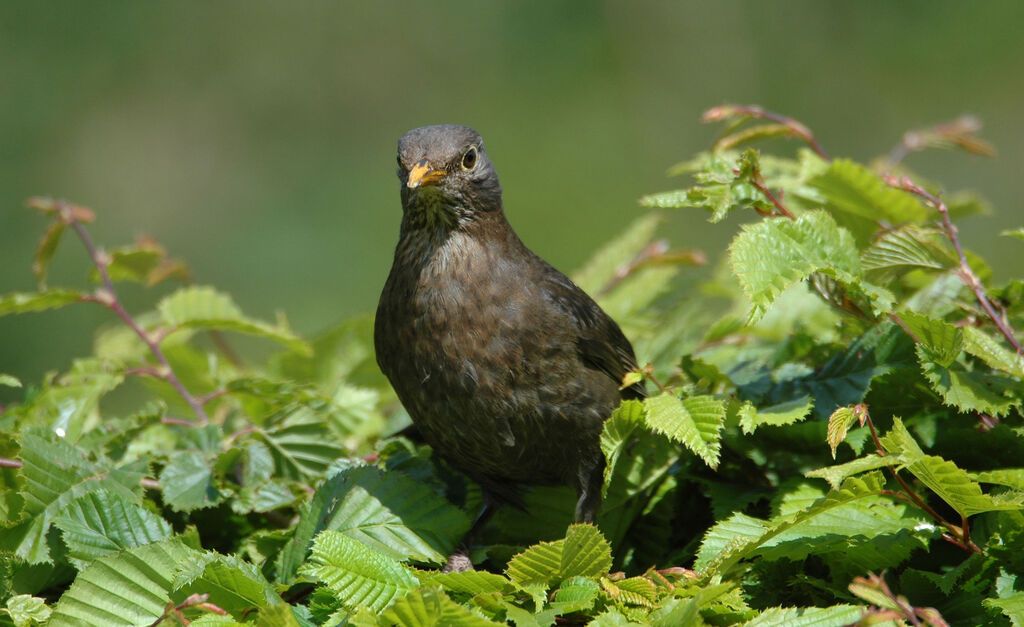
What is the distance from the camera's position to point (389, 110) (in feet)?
34.2

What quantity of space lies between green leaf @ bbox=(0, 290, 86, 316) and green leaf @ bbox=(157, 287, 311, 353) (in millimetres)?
373

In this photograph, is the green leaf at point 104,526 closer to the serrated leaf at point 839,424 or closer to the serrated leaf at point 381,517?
the serrated leaf at point 381,517

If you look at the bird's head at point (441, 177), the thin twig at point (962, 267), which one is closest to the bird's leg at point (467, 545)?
the bird's head at point (441, 177)

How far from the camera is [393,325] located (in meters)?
3.26

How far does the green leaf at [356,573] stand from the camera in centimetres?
238

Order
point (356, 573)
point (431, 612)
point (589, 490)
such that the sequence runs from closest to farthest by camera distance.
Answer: point (431, 612) < point (356, 573) < point (589, 490)

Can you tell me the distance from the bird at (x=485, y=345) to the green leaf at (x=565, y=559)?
0.57m

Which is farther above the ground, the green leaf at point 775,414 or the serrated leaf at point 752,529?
the green leaf at point 775,414

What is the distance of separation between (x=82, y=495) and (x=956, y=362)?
2.38 metres

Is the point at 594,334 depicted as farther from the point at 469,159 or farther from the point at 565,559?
the point at 565,559

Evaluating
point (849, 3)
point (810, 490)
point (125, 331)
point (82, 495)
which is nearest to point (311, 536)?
point (82, 495)

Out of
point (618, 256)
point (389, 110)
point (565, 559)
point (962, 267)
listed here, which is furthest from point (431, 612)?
point (389, 110)

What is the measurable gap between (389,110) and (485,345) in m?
7.66

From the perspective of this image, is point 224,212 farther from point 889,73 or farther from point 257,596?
point 257,596
